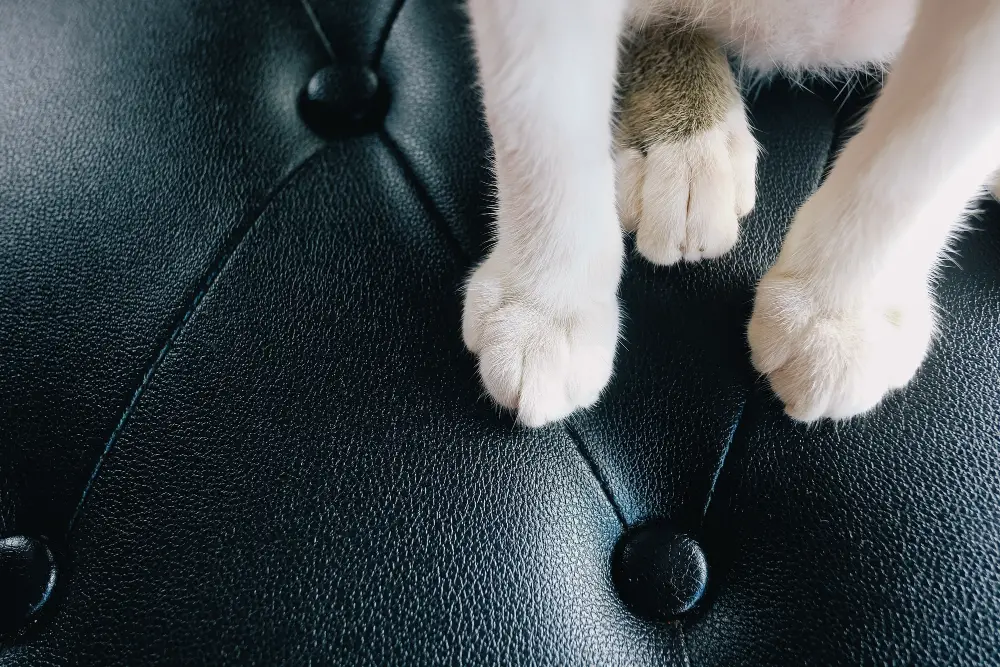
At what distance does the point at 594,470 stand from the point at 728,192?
187 millimetres

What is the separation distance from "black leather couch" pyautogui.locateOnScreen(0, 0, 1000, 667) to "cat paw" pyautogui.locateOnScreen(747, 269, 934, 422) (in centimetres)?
1

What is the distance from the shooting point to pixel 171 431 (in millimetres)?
362

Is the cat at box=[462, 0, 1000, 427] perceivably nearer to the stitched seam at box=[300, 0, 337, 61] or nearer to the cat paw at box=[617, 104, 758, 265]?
the cat paw at box=[617, 104, 758, 265]

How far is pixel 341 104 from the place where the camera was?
445 mm

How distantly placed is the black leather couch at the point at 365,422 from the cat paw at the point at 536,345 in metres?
0.01

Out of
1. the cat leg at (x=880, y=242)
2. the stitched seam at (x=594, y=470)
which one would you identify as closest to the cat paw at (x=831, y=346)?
the cat leg at (x=880, y=242)

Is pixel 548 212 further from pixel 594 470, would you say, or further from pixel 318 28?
pixel 318 28

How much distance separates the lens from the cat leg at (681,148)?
0.40 meters

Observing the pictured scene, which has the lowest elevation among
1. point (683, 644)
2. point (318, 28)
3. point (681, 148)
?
point (683, 644)

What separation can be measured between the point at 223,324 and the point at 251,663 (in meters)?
0.18

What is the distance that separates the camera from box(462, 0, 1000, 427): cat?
31 cm

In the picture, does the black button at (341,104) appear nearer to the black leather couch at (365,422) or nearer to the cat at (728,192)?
the black leather couch at (365,422)

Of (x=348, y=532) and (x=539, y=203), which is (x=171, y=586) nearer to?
(x=348, y=532)

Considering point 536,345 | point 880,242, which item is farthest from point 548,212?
point 880,242
